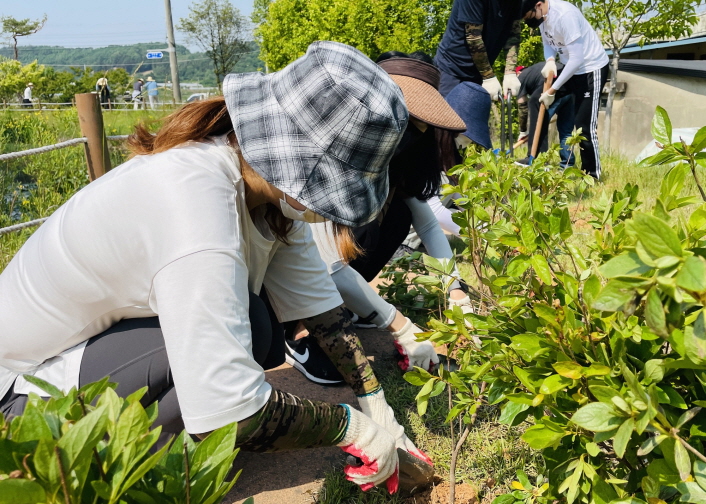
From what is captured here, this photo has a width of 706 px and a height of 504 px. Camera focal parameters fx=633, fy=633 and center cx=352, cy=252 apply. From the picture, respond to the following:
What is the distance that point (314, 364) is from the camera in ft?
8.16

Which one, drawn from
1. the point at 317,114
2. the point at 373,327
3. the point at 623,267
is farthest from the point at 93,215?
the point at 373,327

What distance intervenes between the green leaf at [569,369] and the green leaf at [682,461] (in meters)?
0.16

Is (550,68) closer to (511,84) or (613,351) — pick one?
(511,84)

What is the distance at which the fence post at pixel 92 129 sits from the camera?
390 centimetres

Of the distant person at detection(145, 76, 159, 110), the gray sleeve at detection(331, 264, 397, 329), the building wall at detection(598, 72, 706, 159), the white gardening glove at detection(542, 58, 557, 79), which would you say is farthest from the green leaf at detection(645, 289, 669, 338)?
the building wall at detection(598, 72, 706, 159)

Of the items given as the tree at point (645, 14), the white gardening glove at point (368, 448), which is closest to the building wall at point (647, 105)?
the tree at point (645, 14)

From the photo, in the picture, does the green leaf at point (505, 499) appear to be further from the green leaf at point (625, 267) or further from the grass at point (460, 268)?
the green leaf at point (625, 267)

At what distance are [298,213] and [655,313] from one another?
0.98m

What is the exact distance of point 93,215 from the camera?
137 cm

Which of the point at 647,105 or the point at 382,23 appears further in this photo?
the point at 382,23

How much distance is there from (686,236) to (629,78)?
7935 millimetres

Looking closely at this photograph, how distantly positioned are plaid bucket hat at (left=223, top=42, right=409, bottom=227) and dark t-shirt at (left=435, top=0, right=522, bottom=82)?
2710mm

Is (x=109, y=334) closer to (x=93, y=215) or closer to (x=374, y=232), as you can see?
(x=93, y=215)

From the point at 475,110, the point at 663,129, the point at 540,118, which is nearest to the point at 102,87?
the point at 540,118
